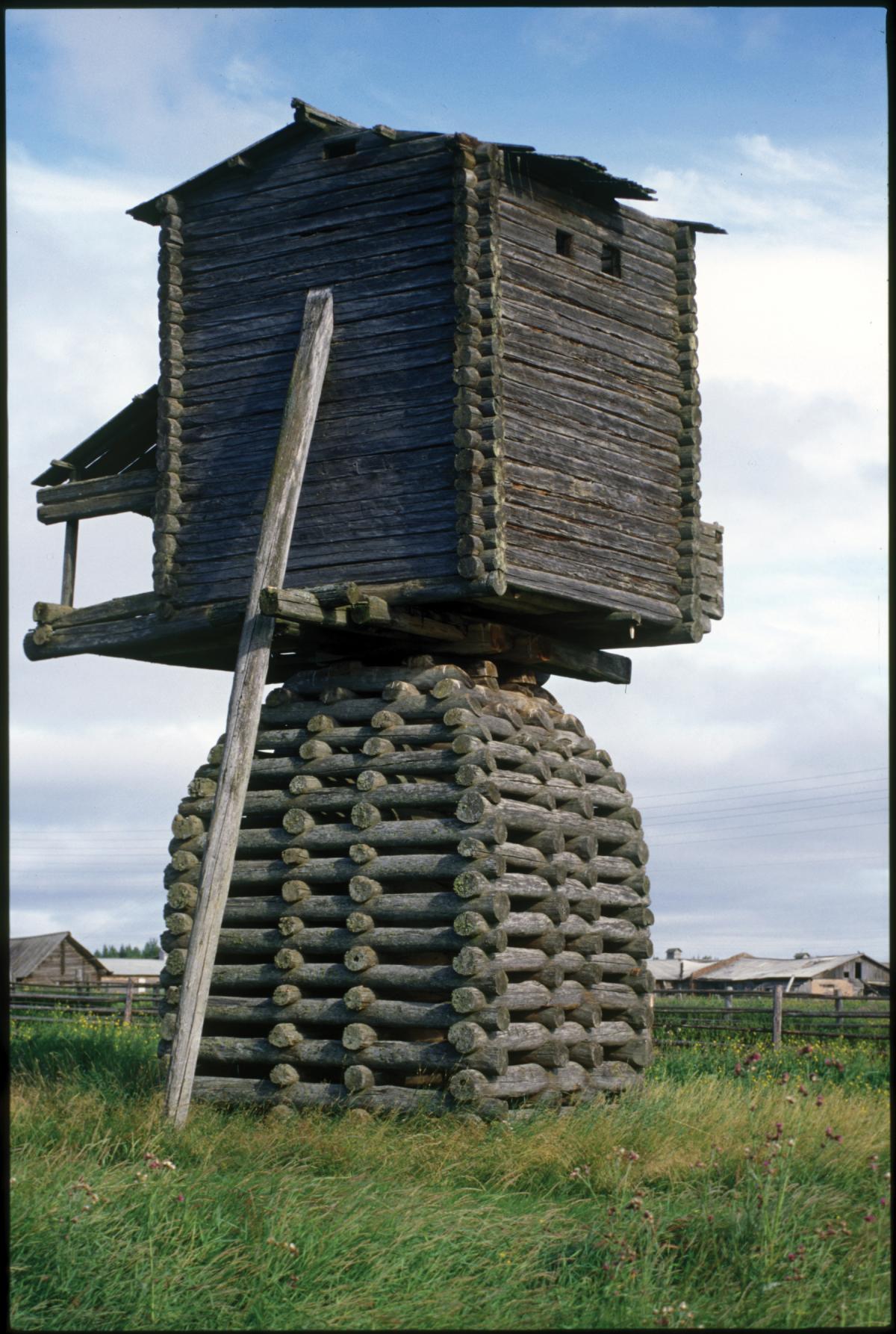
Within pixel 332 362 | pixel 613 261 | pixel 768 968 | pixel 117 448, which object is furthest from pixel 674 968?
pixel 332 362

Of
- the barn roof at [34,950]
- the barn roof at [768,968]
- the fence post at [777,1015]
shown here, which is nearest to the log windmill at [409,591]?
the fence post at [777,1015]

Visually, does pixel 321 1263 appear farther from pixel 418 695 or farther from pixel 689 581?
pixel 689 581

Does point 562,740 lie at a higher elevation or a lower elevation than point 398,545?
lower

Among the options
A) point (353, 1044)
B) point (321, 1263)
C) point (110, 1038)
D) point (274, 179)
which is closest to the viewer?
point (321, 1263)

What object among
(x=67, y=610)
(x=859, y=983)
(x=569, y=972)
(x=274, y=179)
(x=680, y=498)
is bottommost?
(x=859, y=983)

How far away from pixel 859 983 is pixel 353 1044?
46548 mm

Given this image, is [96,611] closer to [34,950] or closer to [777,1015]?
[777,1015]

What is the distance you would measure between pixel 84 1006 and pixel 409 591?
20.7m

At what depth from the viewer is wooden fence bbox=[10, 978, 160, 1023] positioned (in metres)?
28.8

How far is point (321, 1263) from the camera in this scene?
24.0 ft

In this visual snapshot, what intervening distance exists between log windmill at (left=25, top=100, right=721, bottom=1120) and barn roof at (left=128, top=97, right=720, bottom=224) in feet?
0.11

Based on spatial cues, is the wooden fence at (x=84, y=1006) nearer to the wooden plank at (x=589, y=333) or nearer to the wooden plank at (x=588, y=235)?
the wooden plank at (x=589, y=333)

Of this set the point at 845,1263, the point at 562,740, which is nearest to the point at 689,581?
the point at 562,740

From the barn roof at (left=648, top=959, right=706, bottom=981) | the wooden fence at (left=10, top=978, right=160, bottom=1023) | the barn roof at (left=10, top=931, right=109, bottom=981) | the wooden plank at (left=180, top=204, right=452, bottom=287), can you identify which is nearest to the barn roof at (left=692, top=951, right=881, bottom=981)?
the barn roof at (left=648, top=959, right=706, bottom=981)
